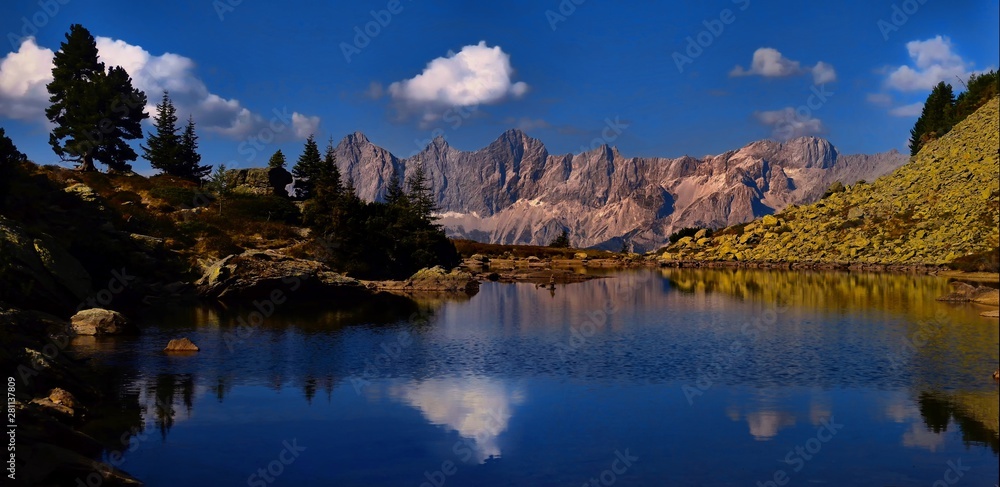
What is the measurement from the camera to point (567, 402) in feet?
113

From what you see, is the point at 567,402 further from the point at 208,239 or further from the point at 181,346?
the point at 208,239

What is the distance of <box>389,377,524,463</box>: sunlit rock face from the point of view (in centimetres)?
2889

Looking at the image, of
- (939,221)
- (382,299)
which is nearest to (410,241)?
(382,299)

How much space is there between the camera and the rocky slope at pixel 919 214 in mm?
143250

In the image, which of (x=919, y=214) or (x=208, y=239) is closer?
(x=208, y=239)

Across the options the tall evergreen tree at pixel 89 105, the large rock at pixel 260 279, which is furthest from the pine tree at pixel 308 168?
the large rock at pixel 260 279

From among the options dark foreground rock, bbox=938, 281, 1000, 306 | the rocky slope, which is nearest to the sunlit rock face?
dark foreground rock, bbox=938, 281, 1000, 306

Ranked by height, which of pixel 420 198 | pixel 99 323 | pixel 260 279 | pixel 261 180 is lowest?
pixel 99 323

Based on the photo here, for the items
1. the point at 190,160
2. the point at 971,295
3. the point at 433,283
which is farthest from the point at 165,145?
the point at 971,295

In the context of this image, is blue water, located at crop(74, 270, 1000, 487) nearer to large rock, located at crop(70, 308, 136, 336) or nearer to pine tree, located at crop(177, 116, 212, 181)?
large rock, located at crop(70, 308, 136, 336)

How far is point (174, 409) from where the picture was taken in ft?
107

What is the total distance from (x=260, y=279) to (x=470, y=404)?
187 feet

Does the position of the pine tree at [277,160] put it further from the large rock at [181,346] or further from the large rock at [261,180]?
the large rock at [181,346]

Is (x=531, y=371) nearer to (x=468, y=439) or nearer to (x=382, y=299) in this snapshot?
(x=468, y=439)
